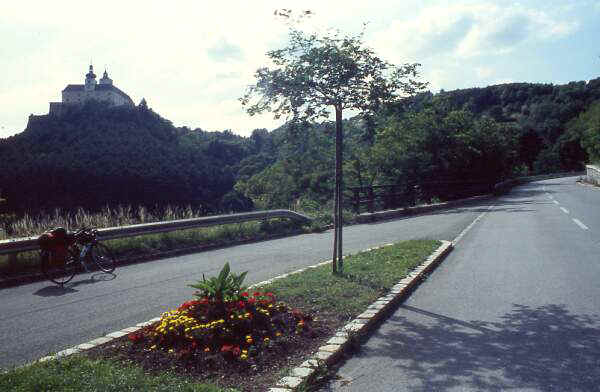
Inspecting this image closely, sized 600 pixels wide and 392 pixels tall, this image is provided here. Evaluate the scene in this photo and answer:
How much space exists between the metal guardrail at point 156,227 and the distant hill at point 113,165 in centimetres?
2407

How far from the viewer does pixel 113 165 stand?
2063 inches

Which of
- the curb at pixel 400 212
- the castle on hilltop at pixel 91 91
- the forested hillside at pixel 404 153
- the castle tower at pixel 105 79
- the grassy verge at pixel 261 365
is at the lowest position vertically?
the curb at pixel 400 212

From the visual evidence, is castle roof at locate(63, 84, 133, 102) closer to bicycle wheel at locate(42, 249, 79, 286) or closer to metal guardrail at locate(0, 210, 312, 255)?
metal guardrail at locate(0, 210, 312, 255)

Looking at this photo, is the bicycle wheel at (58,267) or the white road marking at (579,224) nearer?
the bicycle wheel at (58,267)

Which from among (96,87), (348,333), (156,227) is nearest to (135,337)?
(348,333)

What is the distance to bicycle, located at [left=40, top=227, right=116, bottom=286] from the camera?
927 cm

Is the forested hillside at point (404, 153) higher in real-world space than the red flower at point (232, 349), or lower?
higher

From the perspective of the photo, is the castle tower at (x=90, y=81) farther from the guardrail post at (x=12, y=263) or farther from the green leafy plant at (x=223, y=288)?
the green leafy plant at (x=223, y=288)

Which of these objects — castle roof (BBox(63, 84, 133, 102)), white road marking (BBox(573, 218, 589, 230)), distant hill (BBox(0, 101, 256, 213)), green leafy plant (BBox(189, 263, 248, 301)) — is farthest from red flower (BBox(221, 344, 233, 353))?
castle roof (BBox(63, 84, 133, 102))

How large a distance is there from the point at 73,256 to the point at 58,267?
64 centimetres

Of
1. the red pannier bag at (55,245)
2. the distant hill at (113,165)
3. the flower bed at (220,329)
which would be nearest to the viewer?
the flower bed at (220,329)

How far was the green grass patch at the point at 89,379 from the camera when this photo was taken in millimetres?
3656

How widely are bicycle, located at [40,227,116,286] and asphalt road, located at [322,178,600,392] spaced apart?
21.3ft

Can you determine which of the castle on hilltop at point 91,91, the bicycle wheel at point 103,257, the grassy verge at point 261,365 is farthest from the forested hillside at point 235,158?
the castle on hilltop at point 91,91
